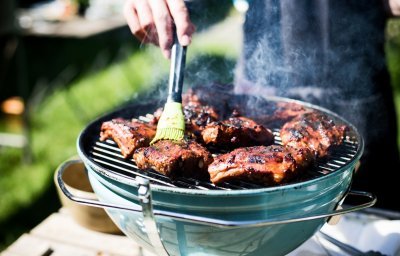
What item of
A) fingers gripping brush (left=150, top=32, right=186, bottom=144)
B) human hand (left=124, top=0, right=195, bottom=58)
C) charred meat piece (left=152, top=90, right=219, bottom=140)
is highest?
human hand (left=124, top=0, right=195, bottom=58)

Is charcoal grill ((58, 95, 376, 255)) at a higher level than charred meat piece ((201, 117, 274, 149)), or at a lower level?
lower

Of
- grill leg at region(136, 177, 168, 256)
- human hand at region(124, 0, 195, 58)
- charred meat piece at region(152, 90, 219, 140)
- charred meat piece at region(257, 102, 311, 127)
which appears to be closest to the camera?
grill leg at region(136, 177, 168, 256)

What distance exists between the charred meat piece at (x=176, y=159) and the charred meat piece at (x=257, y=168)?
0.07m

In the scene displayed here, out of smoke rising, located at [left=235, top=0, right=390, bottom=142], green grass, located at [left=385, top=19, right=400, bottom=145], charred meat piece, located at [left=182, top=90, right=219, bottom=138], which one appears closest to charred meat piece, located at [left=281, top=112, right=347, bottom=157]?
charred meat piece, located at [left=182, top=90, right=219, bottom=138]

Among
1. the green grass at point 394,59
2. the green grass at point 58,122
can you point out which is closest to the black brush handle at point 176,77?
the green grass at point 58,122

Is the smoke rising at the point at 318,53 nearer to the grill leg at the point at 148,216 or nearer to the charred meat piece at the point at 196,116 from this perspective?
the charred meat piece at the point at 196,116

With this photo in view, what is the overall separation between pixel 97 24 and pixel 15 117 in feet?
8.06

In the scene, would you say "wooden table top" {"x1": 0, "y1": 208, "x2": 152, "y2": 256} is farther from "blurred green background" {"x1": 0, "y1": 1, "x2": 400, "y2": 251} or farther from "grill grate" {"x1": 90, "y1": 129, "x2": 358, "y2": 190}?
"blurred green background" {"x1": 0, "y1": 1, "x2": 400, "y2": 251}

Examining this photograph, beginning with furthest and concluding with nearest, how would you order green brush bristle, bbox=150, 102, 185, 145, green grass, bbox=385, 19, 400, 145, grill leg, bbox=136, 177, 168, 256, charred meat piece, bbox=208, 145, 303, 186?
green grass, bbox=385, 19, 400, 145, green brush bristle, bbox=150, 102, 185, 145, charred meat piece, bbox=208, 145, 303, 186, grill leg, bbox=136, 177, 168, 256

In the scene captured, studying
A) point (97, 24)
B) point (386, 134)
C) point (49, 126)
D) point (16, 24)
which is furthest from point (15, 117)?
point (386, 134)

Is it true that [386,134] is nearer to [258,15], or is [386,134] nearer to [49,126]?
[258,15]

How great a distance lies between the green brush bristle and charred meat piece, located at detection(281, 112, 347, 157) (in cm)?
54

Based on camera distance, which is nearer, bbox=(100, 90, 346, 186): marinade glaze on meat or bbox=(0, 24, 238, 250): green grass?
bbox=(100, 90, 346, 186): marinade glaze on meat

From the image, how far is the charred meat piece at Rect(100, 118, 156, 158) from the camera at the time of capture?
2.20 m
